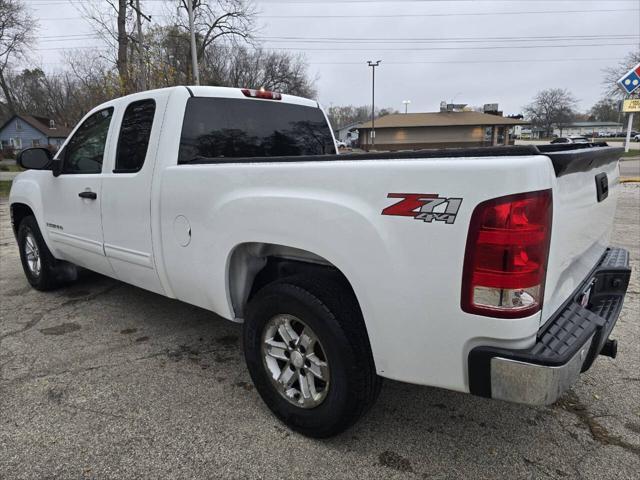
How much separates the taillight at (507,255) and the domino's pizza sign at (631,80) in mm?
16969

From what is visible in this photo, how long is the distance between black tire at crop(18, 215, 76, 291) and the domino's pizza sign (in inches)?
678

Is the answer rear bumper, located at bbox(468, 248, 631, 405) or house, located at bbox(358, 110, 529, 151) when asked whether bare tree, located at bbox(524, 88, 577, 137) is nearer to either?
house, located at bbox(358, 110, 529, 151)

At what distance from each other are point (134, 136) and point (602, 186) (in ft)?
9.99

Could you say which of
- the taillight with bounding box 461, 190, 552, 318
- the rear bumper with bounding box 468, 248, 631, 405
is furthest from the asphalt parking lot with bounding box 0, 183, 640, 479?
the taillight with bounding box 461, 190, 552, 318

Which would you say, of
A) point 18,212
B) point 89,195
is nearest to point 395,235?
point 89,195

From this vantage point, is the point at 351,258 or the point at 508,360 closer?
the point at 508,360

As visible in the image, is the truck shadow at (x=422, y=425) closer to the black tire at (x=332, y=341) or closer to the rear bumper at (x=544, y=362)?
the black tire at (x=332, y=341)

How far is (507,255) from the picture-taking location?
1.68m

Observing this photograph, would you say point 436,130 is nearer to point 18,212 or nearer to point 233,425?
point 18,212

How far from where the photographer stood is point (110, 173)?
3.51 m

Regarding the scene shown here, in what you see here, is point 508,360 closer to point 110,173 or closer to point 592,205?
point 592,205

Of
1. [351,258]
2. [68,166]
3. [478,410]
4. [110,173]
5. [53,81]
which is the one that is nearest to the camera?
[351,258]

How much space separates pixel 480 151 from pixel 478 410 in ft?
5.52

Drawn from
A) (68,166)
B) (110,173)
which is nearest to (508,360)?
(110,173)
